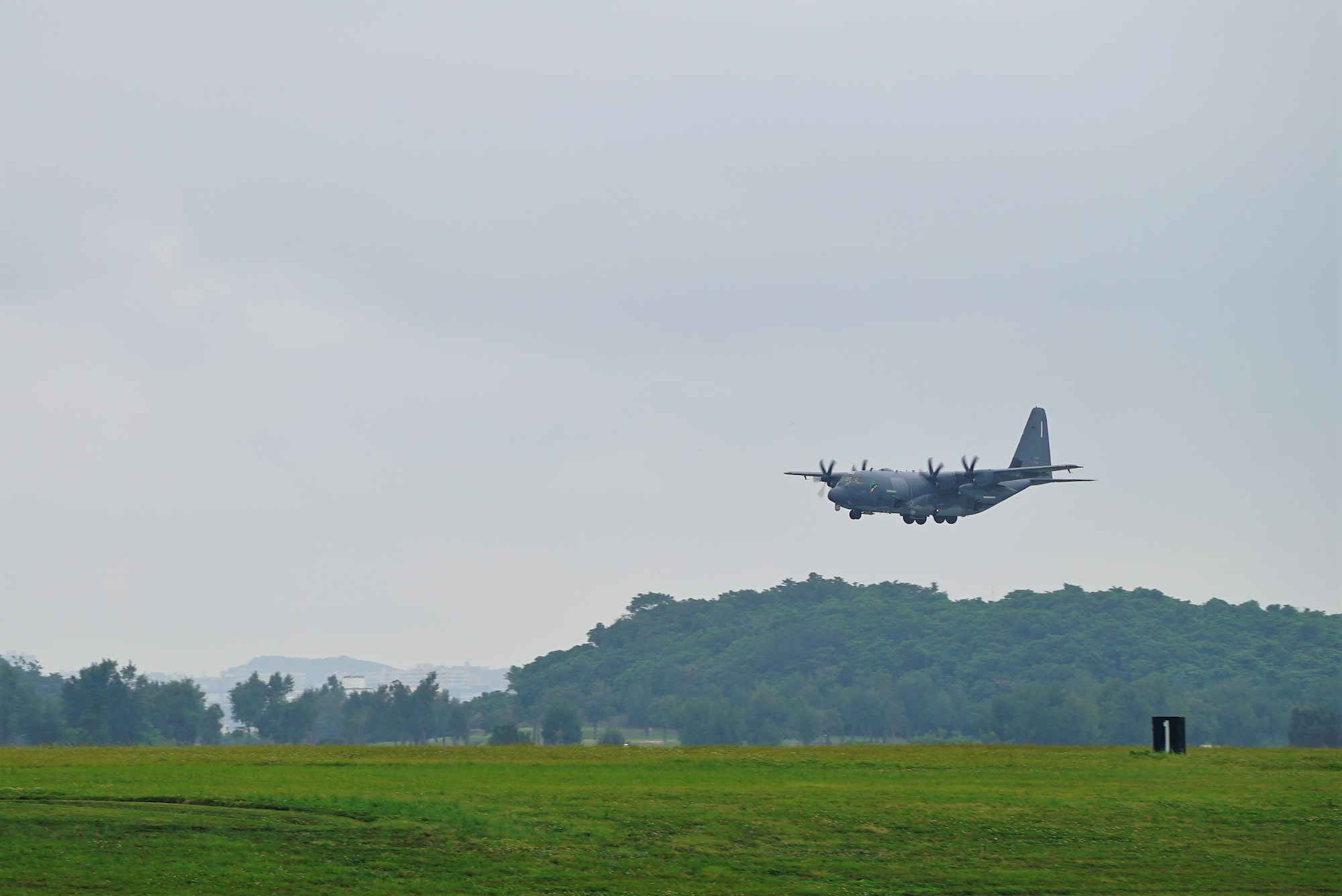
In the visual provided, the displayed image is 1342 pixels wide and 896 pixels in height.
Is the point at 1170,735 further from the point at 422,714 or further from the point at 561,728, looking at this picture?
the point at 422,714

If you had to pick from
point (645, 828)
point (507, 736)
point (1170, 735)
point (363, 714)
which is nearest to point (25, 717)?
point (363, 714)

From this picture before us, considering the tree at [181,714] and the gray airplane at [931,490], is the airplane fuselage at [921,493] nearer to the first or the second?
the gray airplane at [931,490]

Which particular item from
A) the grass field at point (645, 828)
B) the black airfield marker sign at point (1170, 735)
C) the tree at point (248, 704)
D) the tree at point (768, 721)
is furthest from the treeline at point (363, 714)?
the black airfield marker sign at point (1170, 735)

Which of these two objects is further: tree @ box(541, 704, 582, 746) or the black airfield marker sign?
tree @ box(541, 704, 582, 746)

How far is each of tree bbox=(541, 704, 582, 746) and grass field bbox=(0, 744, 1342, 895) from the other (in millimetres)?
100379

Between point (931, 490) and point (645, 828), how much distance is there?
172ft

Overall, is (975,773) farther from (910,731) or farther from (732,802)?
(910,731)

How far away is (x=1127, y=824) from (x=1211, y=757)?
19.8 meters

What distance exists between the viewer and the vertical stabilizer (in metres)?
106

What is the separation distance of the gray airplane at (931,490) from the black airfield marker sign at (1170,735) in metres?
23.4

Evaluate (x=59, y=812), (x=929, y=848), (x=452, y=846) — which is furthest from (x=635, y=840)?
(x=59, y=812)

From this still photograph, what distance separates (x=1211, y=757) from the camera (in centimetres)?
6469

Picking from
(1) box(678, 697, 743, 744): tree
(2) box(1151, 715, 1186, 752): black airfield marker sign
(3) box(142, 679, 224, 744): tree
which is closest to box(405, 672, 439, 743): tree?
(3) box(142, 679, 224, 744): tree

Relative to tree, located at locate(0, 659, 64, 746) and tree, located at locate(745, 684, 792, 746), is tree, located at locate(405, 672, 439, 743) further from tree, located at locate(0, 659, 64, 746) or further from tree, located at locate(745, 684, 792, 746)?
tree, located at locate(745, 684, 792, 746)
